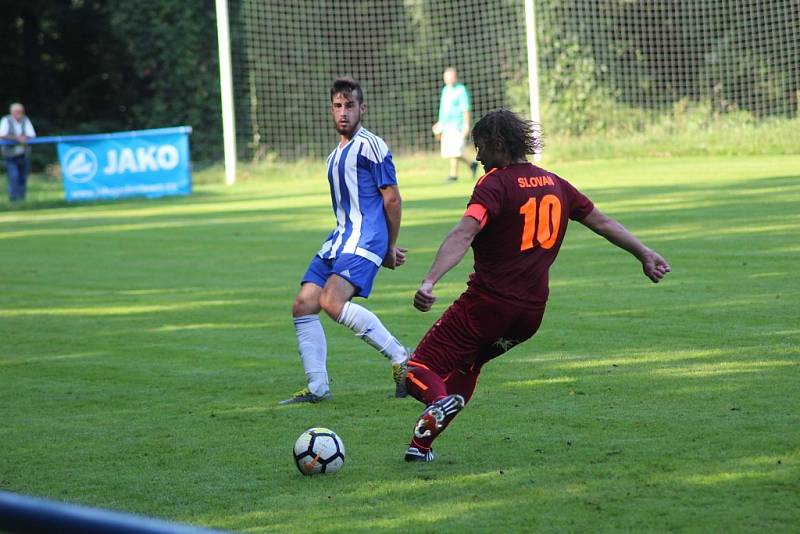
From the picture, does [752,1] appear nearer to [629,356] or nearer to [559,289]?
[559,289]

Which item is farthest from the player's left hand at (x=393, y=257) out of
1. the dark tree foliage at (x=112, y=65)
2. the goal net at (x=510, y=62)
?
the dark tree foliage at (x=112, y=65)

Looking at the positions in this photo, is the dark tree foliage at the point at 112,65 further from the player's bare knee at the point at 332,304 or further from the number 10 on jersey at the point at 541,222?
the number 10 on jersey at the point at 541,222

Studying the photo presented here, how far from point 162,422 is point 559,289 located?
511cm

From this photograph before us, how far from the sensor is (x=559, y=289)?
36.6 feet

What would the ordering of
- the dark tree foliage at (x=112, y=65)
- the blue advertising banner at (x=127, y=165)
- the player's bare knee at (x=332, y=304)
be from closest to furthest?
the player's bare knee at (x=332, y=304)
the blue advertising banner at (x=127, y=165)
the dark tree foliage at (x=112, y=65)

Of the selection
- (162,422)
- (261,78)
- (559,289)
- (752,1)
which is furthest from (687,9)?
(162,422)

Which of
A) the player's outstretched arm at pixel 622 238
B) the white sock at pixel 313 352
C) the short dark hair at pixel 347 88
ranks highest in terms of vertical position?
the short dark hair at pixel 347 88

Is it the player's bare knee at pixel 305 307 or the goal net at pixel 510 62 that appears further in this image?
the goal net at pixel 510 62

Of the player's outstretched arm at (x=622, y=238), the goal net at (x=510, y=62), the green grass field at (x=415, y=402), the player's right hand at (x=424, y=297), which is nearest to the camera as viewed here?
the green grass field at (x=415, y=402)

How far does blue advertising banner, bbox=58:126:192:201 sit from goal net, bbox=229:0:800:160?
7801mm

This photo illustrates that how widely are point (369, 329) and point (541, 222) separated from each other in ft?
6.56

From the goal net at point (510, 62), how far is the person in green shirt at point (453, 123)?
4.89 meters

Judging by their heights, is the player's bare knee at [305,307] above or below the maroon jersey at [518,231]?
below

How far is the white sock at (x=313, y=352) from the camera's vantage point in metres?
7.35
